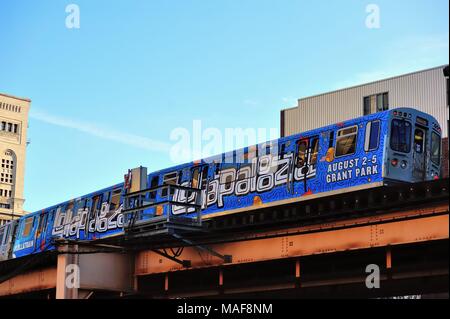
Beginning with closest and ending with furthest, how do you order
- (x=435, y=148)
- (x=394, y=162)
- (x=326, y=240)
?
(x=326, y=240) → (x=394, y=162) → (x=435, y=148)

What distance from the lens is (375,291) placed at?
24.9m

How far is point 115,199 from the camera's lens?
34844mm

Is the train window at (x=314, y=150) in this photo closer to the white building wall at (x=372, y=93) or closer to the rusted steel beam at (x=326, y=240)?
the rusted steel beam at (x=326, y=240)

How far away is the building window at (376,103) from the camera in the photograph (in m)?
71.8

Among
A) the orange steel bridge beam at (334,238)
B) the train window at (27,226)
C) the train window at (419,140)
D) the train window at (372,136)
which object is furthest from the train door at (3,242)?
the train window at (419,140)

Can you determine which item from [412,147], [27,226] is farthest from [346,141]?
[27,226]

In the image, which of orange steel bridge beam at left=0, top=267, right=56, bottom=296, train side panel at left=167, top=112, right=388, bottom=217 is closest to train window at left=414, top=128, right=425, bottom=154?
train side panel at left=167, top=112, right=388, bottom=217

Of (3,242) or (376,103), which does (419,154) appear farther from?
(376,103)

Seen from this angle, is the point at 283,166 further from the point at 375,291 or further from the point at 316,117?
the point at 316,117

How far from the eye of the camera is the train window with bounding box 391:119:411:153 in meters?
26.8

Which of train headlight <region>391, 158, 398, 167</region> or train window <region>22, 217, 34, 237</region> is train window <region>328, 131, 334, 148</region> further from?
train window <region>22, 217, 34, 237</region>

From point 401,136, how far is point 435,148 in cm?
261
